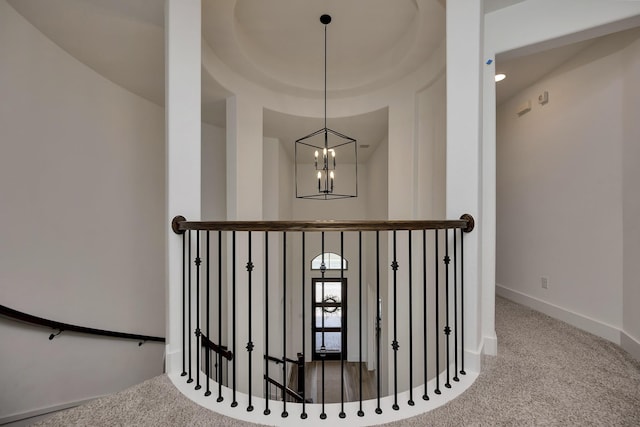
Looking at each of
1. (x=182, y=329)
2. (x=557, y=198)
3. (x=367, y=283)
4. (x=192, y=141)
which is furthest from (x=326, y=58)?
(x=367, y=283)

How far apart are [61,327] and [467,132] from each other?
3599mm

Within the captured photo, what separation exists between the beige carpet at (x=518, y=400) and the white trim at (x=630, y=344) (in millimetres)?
44

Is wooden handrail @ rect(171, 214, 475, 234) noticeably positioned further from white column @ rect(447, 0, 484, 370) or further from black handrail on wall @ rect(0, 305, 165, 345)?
black handrail on wall @ rect(0, 305, 165, 345)

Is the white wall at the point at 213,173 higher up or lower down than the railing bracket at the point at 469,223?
higher up

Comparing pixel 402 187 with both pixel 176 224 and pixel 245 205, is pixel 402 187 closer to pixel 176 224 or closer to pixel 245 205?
pixel 245 205

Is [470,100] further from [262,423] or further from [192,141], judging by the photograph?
[262,423]

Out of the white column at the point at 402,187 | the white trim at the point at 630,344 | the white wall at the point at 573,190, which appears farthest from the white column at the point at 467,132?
the white column at the point at 402,187

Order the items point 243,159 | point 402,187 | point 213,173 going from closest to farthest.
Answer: point 243,159 → point 402,187 → point 213,173

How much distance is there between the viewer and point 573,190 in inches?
109

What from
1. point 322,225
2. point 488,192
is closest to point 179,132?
point 322,225

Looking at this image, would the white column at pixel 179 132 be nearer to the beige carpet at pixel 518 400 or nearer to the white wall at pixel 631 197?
the beige carpet at pixel 518 400

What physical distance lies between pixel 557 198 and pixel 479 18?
6.66ft

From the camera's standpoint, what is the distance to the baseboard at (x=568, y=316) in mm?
2398

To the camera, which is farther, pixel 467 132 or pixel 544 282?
pixel 544 282
